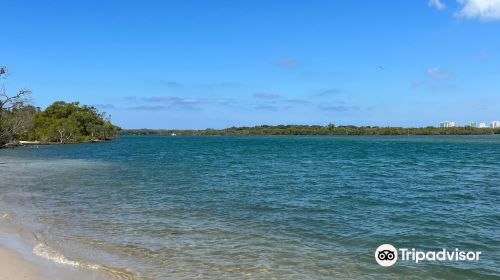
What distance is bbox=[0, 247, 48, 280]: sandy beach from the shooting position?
8.66m

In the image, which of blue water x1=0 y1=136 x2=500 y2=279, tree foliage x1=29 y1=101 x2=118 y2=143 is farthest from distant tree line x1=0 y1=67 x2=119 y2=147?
blue water x1=0 y1=136 x2=500 y2=279

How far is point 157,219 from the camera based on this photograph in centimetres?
1497

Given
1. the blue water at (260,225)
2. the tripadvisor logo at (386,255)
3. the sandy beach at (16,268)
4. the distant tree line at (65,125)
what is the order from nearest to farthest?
the sandy beach at (16,268) → the blue water at (260,225) → the tripadvisor logo at (386,255) → the distant tree line at (65,125)

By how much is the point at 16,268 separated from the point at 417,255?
8.68 meters

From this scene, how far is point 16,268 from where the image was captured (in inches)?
362

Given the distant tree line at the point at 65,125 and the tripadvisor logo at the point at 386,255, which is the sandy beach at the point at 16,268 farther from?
the distant tree line at the point at 65,125

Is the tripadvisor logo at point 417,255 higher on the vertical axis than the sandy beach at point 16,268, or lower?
lower

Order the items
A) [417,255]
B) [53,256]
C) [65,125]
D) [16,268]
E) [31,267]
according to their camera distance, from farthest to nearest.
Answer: [65,125], [417,255], [53,256], [31,267], [16,268]

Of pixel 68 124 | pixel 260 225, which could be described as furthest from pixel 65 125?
pixel 260 225

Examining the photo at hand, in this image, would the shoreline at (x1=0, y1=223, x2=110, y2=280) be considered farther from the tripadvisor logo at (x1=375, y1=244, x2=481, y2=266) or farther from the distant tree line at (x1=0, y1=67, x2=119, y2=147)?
the distant tree line at (x1=0, y1=67, x2=119, y2=147)

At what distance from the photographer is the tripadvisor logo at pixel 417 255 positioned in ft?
33.9

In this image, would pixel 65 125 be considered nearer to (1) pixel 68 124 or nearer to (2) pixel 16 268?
(1) pixel 68 124

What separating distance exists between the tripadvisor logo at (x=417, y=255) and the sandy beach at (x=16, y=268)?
23.4 ft

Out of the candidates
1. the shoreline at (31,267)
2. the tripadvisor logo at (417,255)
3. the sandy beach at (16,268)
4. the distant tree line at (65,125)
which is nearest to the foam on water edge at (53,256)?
the shoreline at (31,267)
